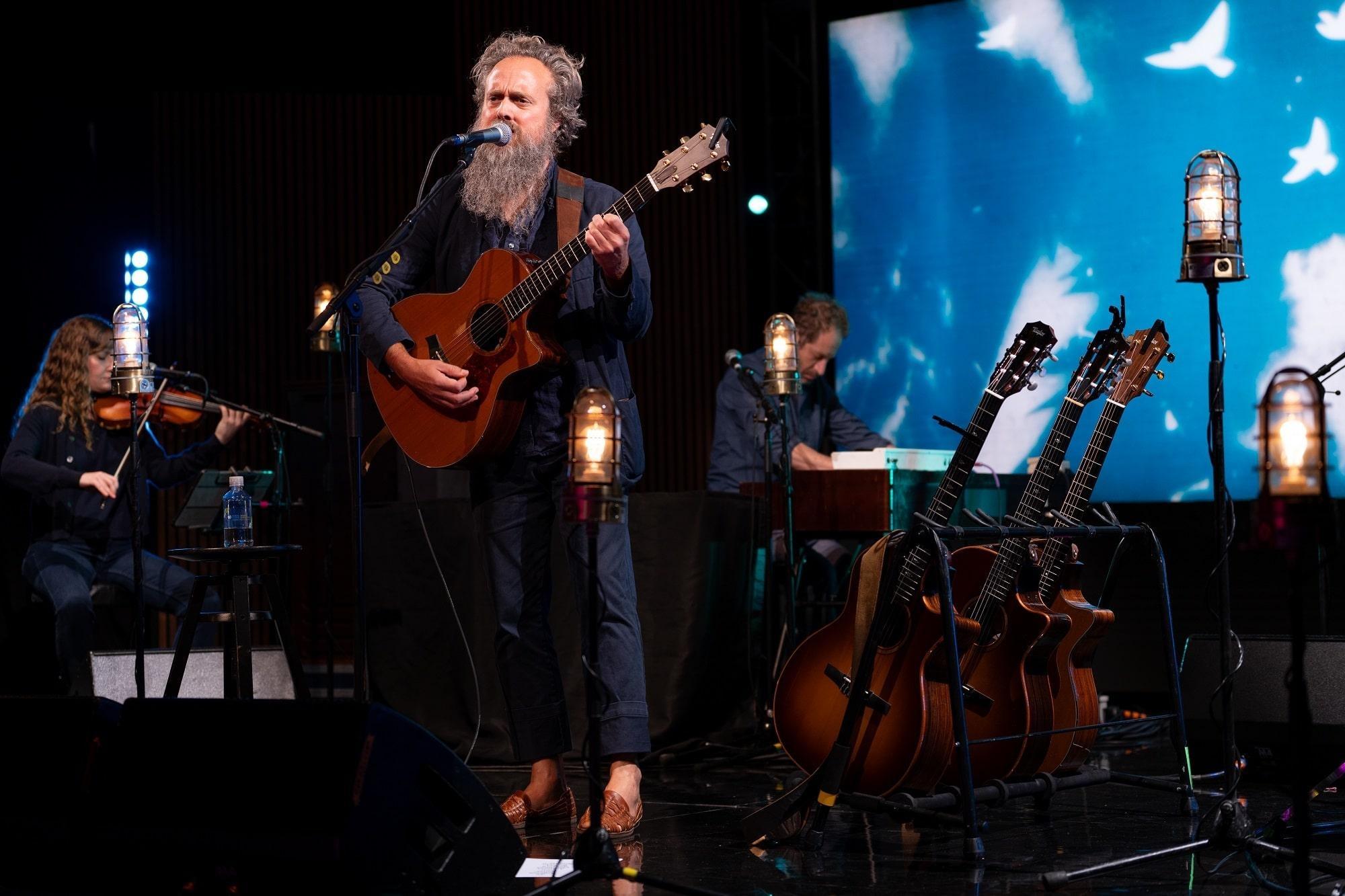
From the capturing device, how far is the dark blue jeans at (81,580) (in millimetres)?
5469

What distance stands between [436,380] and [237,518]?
1.38 meters

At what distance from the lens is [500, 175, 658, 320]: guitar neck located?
3.15m

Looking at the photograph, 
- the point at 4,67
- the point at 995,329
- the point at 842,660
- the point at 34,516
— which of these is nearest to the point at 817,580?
the point at 995,329

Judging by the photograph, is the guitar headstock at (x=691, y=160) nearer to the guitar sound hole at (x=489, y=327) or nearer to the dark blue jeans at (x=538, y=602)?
the guitar sound hole at (x=489, y=327)

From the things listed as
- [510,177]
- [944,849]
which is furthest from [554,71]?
[944,849]

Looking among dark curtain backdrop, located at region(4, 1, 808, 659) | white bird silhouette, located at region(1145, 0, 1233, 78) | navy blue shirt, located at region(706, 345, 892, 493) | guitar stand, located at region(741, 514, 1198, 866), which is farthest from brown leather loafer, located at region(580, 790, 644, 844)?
white bird silhouette, located at region(1145, 0, 1233, 78)

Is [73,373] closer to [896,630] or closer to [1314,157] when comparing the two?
[896,630]

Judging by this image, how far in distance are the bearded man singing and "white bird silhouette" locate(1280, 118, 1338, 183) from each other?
148 inches

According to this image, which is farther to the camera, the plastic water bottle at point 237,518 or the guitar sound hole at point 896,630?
the plastic water bottle at point 237,518

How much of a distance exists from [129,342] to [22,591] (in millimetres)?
2535

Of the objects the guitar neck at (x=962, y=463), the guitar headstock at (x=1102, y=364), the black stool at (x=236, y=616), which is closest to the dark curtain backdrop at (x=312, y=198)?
the black stool at (x=236, y=616)

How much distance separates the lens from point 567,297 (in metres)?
3.36

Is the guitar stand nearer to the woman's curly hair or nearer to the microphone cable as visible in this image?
the microphone cable

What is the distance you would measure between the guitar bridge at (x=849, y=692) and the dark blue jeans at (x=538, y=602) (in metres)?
0.47
